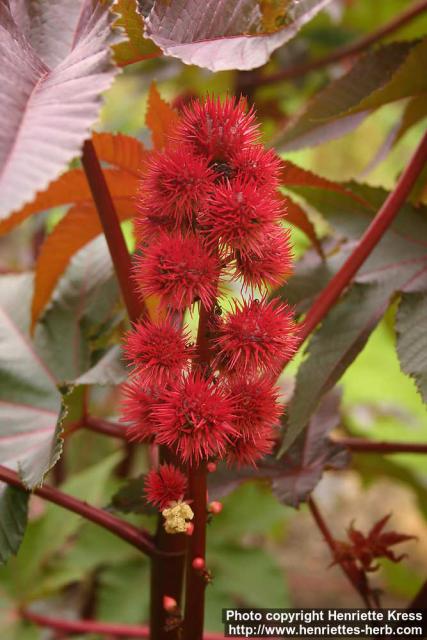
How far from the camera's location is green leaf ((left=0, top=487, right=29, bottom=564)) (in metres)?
0.57

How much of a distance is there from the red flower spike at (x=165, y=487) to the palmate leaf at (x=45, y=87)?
0.24 metres

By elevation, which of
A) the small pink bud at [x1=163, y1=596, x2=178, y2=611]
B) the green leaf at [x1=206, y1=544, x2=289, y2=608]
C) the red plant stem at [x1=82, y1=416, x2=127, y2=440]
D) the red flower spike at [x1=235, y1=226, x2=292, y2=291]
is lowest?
the small pink bud at [x1=163, y1=596, x2=178, y2=611]

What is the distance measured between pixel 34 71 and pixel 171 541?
36 centimetres

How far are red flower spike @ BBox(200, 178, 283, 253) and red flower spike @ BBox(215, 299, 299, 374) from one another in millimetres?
42

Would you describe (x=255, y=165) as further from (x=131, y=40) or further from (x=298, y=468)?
(x=298, y=468)

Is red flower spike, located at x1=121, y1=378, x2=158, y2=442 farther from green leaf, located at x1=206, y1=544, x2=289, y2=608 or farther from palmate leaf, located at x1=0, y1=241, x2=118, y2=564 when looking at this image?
green leaf, located at x1=206, y1=544, x2=289, y2=608

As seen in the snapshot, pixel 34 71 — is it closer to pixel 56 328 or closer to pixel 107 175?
pixel 107 175

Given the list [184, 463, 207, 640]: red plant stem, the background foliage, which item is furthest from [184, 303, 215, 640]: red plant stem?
the background foliage

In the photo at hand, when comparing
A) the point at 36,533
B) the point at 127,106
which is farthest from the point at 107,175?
the point at 127,106

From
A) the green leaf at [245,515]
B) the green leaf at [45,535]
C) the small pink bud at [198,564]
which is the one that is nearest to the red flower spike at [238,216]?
the small pink bud at [198,564]

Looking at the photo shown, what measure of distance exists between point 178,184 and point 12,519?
298 mm

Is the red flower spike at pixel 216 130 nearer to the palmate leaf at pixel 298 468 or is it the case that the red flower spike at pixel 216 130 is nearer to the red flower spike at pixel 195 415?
the red flower spike at pixel 195 415

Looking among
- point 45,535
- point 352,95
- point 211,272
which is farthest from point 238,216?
point 45,535

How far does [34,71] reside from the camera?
0.46m
